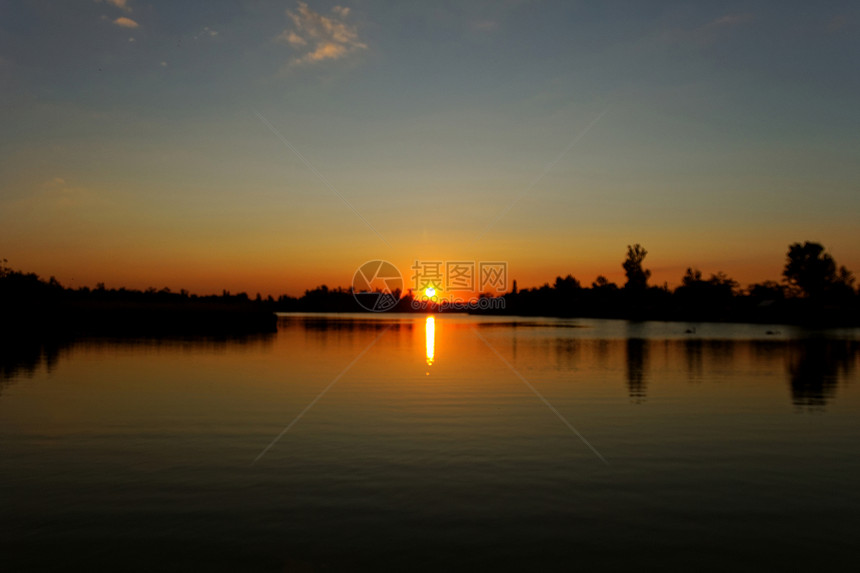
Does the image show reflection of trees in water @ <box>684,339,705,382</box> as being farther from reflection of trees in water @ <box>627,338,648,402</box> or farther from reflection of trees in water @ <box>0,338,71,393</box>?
reflection of trees in water @ <box>0,338,71,393</box>

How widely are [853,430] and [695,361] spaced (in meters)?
26.5

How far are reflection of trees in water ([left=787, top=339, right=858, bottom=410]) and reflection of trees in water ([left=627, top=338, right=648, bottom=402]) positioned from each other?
6.37 meters

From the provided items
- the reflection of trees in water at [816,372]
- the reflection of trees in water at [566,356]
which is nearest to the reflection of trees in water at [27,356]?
the reflection of trees in water at [566,356]

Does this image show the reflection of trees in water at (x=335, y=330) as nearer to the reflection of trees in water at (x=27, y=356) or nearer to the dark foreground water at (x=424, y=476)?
the reflection of trees in water at (x=27, y=356)

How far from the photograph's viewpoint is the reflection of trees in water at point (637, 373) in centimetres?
2912

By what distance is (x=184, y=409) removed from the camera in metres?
23.6

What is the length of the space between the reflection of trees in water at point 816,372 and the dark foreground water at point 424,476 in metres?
0.41

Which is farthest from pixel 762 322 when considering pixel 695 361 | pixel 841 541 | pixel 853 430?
pixel 841 541

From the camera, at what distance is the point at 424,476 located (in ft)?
47.4

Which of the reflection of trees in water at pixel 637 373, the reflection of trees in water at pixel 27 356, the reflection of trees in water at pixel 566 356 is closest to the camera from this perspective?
the reflection of trees in water at pixel 637 373

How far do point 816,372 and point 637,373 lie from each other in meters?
11.3

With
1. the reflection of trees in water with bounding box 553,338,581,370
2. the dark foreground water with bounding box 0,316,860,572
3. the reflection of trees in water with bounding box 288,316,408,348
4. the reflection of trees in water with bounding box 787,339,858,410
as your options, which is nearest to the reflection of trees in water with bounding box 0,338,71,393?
the dark foreground water with bounding box 0,316,860,572

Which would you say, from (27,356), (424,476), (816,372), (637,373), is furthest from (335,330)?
(424,476)

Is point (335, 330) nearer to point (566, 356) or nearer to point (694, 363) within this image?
point (566, 356)
